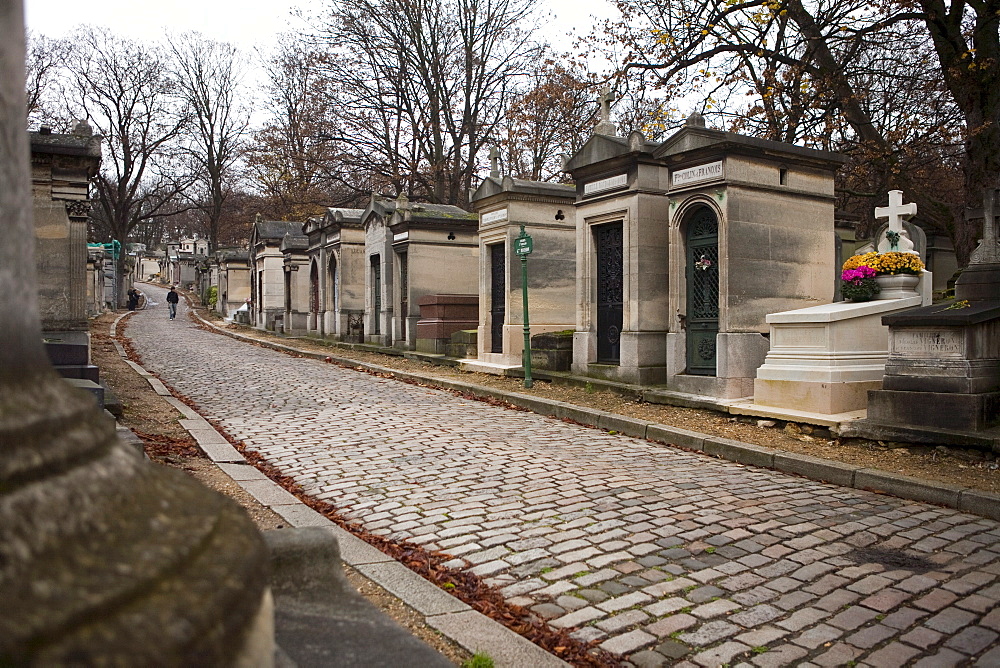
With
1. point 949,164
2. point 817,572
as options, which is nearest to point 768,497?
point 817,572

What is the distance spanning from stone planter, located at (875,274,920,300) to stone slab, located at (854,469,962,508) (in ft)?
11.4

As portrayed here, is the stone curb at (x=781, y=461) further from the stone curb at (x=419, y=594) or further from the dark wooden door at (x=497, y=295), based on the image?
the stone curb at (x=419, y=594)

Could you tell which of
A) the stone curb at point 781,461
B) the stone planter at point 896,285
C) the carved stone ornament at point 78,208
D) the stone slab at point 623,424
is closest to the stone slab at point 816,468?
A: the stone curb at point 781,461

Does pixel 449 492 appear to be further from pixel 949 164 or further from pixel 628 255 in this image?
pixel 949 164

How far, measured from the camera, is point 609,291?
12531 mm

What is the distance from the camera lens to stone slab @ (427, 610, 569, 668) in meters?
3.21

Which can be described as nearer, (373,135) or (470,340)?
(470,340)

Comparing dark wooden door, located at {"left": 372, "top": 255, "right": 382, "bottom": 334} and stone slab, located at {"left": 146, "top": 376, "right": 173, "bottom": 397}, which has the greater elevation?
dark wooden door, located at {"left": 372, "top": 255, "right": 382, "bottom": 334}

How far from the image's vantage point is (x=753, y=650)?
3.42m

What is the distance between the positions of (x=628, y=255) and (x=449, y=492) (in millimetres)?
6658

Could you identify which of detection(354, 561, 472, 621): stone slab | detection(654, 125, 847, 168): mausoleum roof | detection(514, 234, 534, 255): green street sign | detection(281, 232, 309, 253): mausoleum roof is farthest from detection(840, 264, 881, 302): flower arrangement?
detection(281, 232, 309, 253): mausoleum roof

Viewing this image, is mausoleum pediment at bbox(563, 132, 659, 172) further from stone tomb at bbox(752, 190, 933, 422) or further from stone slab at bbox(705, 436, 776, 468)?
stone slab at bbox(705, 436, 776, 468)

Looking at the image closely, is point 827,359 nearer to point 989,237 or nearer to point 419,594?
point 989,237

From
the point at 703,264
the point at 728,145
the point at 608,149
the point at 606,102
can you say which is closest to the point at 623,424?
the point at 703,264
